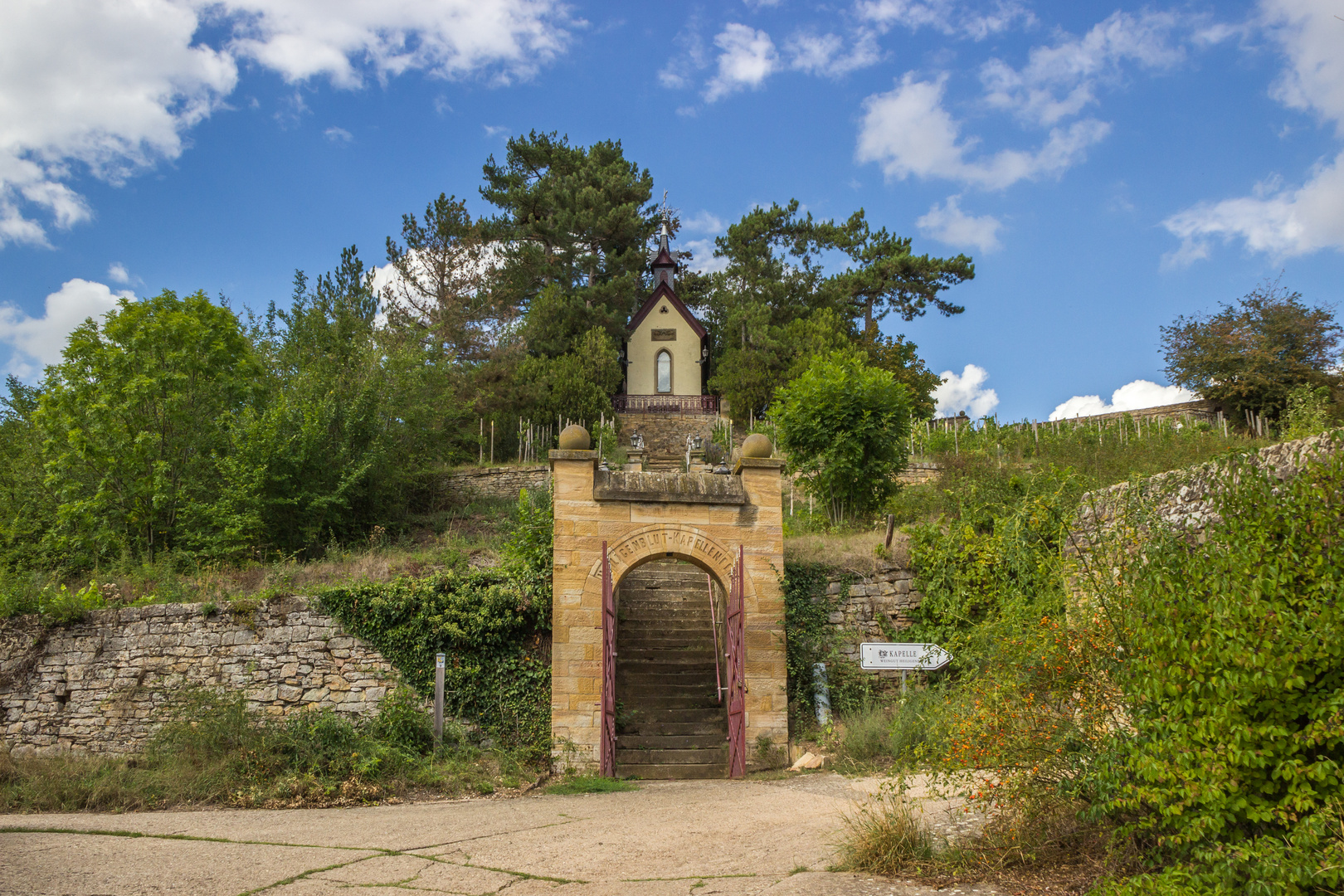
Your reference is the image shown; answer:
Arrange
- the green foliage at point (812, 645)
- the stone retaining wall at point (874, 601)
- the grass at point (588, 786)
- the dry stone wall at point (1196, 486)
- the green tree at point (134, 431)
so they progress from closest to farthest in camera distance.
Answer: the dry stone wall at point (1196, 486)
the grass at point (588, 786)
the green foliage at point (812, 645)
the stone retaining wall at point (874, 601)
the green tree at point (134, 431)

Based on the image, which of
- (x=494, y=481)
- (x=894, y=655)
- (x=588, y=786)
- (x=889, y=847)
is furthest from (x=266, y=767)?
(x=494, y=481)

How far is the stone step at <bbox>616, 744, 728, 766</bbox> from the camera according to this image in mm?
10461

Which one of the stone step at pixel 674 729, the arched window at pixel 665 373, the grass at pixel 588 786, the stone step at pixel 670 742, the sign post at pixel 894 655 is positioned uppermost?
the arched window at pixel 665 373

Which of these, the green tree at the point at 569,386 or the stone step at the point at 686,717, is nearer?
the stone step at the point at 686,717

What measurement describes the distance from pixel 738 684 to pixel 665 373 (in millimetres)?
26118

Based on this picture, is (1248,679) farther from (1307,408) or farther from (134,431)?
(134,431)

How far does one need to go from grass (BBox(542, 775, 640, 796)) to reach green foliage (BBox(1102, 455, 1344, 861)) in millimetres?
5641

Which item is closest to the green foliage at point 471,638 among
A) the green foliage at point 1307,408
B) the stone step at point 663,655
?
the stone step at point 663,655

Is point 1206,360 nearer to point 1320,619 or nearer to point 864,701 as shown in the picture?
point 864,701

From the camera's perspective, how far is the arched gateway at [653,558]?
9.98 metres

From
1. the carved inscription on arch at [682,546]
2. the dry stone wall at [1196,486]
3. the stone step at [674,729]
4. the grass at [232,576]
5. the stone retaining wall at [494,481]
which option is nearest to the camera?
the dry stone wall at [1196,486]

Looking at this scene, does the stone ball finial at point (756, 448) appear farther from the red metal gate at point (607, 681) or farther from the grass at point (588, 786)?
the grass at point (588, 786)

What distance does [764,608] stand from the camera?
1055 cm

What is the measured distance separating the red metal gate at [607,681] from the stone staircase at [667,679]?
0.53 metres
